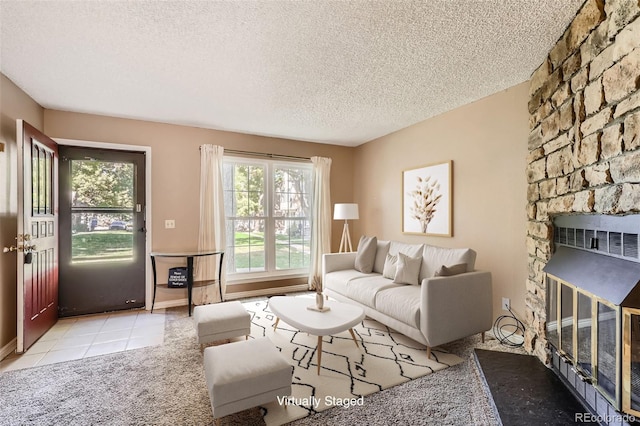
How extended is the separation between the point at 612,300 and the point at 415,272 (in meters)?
2.02

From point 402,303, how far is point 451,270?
1.77 ft

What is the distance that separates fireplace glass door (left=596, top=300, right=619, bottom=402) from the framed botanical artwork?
2.24m

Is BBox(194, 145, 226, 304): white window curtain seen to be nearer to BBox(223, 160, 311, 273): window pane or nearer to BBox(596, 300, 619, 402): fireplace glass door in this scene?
BBox(223, 160, 311, 273): window pane

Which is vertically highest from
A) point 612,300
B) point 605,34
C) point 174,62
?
point 174,62

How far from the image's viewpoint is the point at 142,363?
2426 mm

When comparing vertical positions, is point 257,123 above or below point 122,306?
above

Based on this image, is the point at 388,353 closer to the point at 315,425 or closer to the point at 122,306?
the point at 315,425

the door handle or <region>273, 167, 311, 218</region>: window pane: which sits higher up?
<region>273, 167, 311, 218</region>: window pane

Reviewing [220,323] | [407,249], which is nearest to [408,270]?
[407,249]

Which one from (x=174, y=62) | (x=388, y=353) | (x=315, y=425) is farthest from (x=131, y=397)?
(x=174, y=62)

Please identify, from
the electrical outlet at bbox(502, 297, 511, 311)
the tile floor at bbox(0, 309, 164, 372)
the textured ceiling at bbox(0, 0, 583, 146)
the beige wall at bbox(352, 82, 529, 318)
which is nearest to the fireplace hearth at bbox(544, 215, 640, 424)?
the beige wall at bbox(352, 82, 529, 318)

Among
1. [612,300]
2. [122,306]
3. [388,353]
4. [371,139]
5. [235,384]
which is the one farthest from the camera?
[371,139]

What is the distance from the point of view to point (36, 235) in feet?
9.25

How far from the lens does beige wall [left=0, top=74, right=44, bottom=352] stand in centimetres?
256
